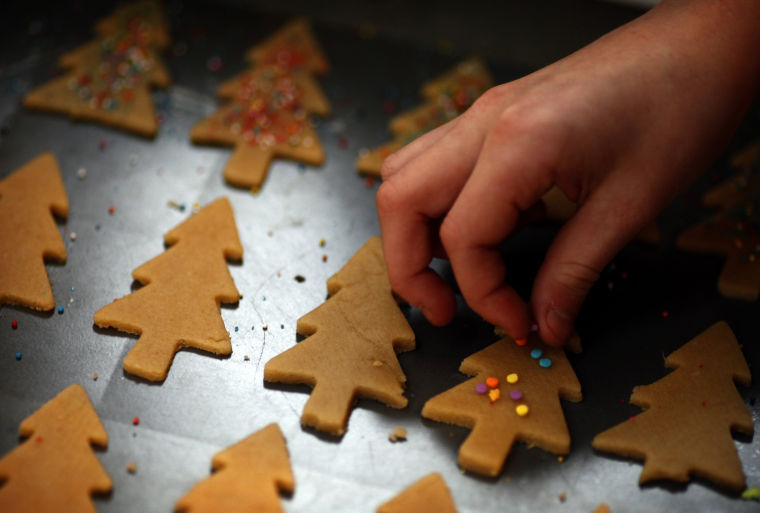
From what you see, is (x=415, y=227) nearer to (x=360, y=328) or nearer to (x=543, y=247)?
(x=360, y=328)

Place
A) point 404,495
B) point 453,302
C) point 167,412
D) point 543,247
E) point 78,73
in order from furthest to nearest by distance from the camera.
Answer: point 78,73 → point 543,247 → point 453,302 → point 167,412 → point 404,495

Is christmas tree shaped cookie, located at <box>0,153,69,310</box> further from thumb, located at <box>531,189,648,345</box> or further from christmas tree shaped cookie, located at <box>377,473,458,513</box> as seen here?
thumb, located at <box>531,189,648,345</box>

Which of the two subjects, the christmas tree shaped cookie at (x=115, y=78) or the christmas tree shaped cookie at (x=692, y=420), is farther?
the christmas tree shaped cookie at (x=115, y=78)

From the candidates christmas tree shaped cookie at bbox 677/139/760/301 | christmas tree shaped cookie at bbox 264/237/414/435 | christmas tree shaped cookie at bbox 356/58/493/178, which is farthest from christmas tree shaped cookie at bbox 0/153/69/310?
christmas tree shaped cookie at bbox 677/139/760/301

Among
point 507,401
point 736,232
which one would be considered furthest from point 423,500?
point 736,232

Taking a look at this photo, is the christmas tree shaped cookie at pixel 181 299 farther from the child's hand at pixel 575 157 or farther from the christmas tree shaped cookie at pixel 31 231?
the child's hand at pixel 575 157

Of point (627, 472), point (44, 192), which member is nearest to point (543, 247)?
point (627, 472)

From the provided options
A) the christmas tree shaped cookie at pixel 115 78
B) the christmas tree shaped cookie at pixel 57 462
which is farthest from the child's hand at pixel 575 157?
the christmas tree shaped cookie at pixel 115 78
